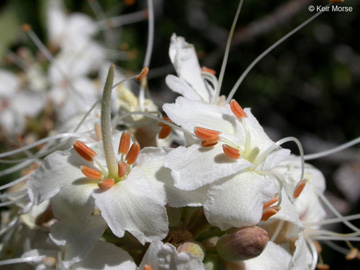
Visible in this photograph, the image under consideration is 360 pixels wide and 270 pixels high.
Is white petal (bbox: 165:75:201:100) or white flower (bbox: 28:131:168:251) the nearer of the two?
→ white flower (bbox: 28:131:168:251)

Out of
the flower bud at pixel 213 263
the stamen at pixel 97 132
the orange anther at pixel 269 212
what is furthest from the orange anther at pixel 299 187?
the stamen at pixel 97 132

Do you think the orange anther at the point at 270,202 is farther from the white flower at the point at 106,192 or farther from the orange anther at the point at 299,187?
the white flower at the point at 106,192

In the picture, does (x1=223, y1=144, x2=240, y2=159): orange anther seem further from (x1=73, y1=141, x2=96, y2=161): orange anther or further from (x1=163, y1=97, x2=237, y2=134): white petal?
(x1=73, y1=141, x2=96, y2=161): orange anther

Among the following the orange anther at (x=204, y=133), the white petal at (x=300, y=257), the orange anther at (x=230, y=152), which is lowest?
the white petal at (x=300, y=257)

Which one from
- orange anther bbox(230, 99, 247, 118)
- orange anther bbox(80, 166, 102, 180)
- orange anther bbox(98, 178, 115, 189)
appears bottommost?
orange anther bbox(98, 178, 115, 189)

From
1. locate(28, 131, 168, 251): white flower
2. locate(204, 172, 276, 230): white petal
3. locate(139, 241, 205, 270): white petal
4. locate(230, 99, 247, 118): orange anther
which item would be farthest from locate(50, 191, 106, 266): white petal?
locate(230, 99, 247, 118): orange anther

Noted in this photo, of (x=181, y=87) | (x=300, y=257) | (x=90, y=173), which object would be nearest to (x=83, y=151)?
(x=90, y=173)

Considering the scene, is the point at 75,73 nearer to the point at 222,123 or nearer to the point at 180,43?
the point at 180,43
